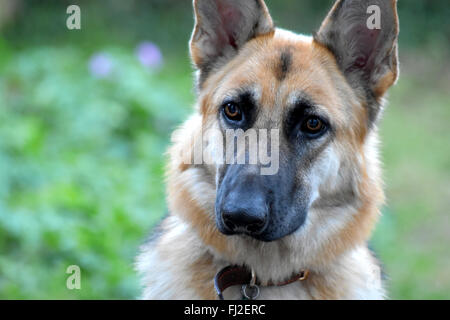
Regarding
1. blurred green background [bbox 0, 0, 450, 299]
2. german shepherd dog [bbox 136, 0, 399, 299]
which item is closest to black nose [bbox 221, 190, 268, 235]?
german shepherd dog [bbox 136, 0, 399, 299]

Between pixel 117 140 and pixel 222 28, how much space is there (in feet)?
13.1

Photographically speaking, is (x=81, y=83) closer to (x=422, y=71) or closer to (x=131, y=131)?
(x=131, y=131)

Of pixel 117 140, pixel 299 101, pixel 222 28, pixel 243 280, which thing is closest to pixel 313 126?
pixel 299 101

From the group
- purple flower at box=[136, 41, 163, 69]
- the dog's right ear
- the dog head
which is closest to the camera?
the dog head

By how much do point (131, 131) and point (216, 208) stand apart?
A: 466cm

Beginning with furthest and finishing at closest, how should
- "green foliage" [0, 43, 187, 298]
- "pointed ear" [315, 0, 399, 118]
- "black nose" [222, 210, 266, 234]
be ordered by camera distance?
"green foliage" [0, 43, 187, 298]
"pointed ear" [315, 0, 399, 118]
"black nose" [222, 210, 266, 234]

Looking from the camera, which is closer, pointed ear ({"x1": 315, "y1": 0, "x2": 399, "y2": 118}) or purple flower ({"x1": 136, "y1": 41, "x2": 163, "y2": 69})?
pointed ear ({"x1": 315, "y1": 0, "x2": 399, "y2": 118})

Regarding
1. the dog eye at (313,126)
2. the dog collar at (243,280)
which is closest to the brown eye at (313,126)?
the dog eye at (313,126)

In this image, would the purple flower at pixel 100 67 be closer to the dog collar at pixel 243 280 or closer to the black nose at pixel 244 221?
the dog collar at pixel 243 280

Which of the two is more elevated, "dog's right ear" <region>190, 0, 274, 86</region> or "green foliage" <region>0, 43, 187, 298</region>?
"dog's right ear" <region>190, 0, 274, 86</region>

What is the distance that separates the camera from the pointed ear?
11.6 ft

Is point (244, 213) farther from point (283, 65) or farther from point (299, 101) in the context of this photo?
point (283, 65)

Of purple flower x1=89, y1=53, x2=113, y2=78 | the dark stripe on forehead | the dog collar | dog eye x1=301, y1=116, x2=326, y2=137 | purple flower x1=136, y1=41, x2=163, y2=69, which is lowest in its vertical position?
the dog collar

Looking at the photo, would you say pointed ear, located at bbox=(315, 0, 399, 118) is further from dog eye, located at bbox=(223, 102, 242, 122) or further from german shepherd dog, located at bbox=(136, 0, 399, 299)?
dog eye, located at bbox=(223, 102, 242, 122)
